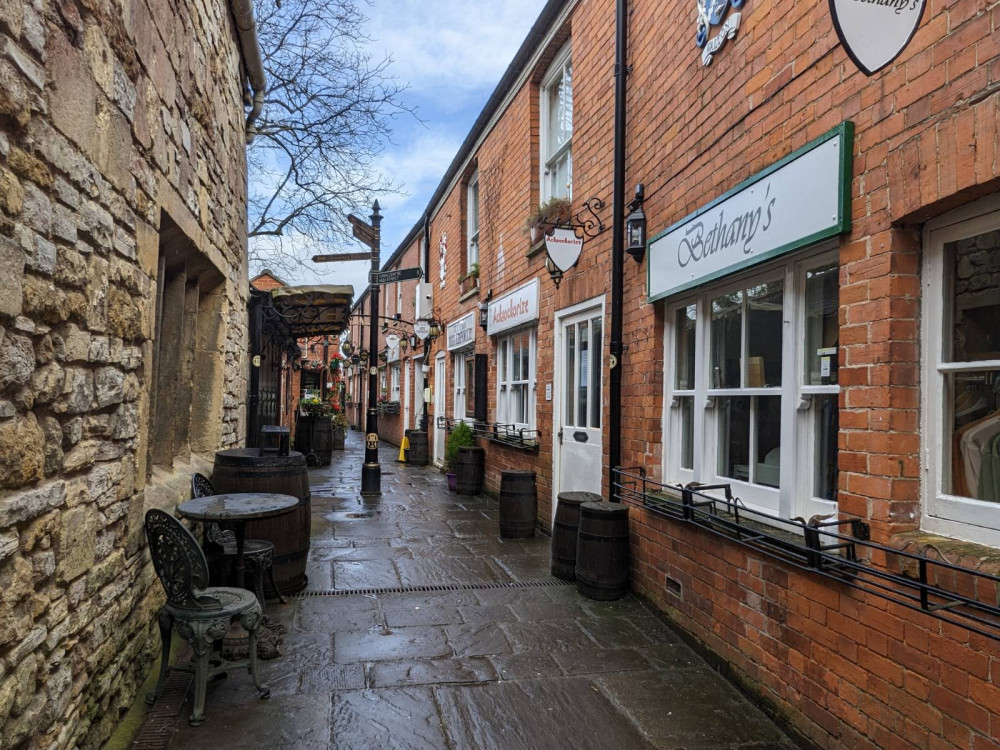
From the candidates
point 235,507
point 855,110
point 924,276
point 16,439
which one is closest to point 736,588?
point 924,276

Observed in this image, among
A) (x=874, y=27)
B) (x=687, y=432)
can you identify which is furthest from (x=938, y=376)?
(x=687, y=432)

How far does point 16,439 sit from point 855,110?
3.15 meters

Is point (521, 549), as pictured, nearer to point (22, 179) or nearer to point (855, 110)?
point (855, 110)

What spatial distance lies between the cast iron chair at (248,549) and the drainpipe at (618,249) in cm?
242

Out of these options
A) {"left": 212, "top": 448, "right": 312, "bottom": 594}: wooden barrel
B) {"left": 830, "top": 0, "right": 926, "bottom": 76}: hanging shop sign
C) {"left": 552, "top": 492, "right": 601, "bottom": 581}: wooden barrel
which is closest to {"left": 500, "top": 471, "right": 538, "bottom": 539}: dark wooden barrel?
{"left": 552, "top": 492, "right": 601, "bottom": 581}: wooden barrel

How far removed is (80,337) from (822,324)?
9.98ft

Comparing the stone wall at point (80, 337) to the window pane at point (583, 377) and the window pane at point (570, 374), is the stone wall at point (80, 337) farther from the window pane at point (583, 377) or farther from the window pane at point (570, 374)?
the window pane at point (570, 374)

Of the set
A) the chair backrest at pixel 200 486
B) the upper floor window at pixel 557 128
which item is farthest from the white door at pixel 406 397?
the chair backrest at pixel 200 486

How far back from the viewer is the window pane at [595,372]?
18.1 ft

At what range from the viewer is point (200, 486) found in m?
4.24

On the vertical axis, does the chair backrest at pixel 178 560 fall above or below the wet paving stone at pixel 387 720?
above

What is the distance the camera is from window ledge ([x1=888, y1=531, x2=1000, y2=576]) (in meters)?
2.00

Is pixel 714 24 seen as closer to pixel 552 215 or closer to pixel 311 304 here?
pixel 552 215

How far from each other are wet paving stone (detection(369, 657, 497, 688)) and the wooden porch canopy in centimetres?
537
